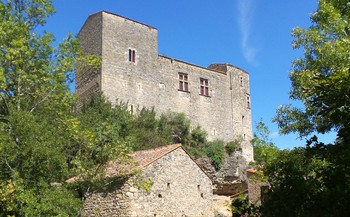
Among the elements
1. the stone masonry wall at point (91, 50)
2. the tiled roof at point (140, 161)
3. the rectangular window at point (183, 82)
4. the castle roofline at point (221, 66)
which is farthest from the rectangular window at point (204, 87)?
the tiled roof at point (140, 161)

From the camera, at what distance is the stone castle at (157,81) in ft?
100

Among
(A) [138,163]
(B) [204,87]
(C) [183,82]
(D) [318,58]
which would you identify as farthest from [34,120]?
(B) [204,87]

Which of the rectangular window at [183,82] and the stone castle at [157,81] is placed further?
the rectangular window at [183,82]

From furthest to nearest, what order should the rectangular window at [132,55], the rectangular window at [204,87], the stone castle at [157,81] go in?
1. the rectangular window at [204,87]
2. the rectangular window at [132,55]
3. the stone castle at [157,81]

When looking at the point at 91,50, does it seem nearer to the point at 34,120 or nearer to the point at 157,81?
the point at 157,81

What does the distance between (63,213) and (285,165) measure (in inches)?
317

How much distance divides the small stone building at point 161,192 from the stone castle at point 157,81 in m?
11.9

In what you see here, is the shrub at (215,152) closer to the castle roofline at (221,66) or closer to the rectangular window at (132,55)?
the rectangular window at (132,55)

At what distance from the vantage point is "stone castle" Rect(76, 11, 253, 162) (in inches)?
1203

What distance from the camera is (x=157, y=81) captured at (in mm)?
33062

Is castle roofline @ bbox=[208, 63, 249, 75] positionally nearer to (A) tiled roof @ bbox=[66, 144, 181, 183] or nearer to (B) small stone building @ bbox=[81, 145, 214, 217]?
(B) small stone building @ bbox=[81, 145, 214, 217]

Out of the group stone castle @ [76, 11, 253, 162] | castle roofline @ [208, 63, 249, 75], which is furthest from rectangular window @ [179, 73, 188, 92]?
castle roofline @ [208, 63, 249, 75]

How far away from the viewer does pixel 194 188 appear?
19266 millimetres

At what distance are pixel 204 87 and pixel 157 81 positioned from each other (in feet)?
16.6
